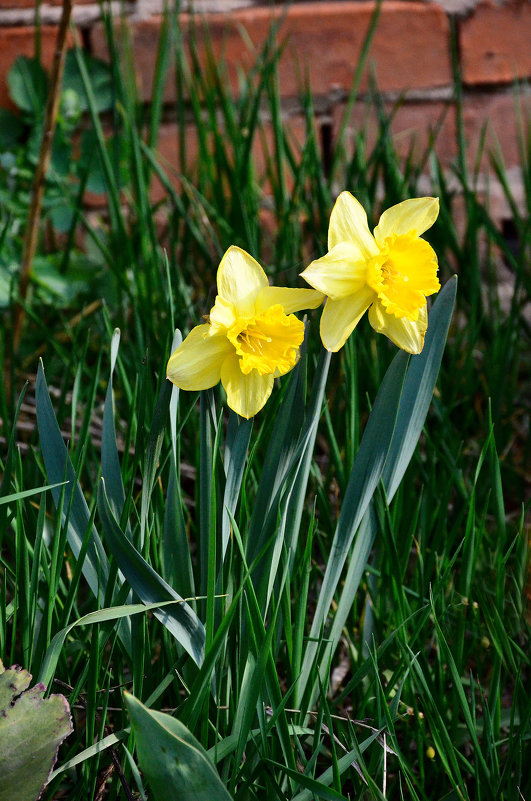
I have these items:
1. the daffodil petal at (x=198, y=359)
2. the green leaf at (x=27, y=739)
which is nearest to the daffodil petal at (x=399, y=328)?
the daffodil petal at (x=198, y=359)

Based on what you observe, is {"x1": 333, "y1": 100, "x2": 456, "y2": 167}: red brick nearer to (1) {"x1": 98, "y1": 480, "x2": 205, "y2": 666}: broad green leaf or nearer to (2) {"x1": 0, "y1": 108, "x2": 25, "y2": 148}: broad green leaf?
(2) {"x1": 0, "y1": 108, "x2": 25, "y2": 148}: broad green leaf

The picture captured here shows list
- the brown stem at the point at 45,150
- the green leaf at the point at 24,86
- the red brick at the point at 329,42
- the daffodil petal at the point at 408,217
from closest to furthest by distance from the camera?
the daffodil petal at the point at 408,217 → the brown stem at the point at 45,150 → the green leaf at the point at 24,86 → the red brick at the point at 329,42

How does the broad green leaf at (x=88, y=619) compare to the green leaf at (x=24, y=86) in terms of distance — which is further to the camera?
the green leaf at (x=24, y=86)

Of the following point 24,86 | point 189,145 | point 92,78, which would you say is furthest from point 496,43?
point 24,86

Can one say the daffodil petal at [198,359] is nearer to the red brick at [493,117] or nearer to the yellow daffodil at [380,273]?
the yellow daffodil at [380,273]

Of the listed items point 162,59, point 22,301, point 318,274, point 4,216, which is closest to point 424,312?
point 318,274

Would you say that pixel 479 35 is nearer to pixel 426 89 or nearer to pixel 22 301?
pixel 426 89

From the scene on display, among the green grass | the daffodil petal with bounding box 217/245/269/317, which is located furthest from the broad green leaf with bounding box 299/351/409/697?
the daffodil petal with bounding box 217/245/269/317
